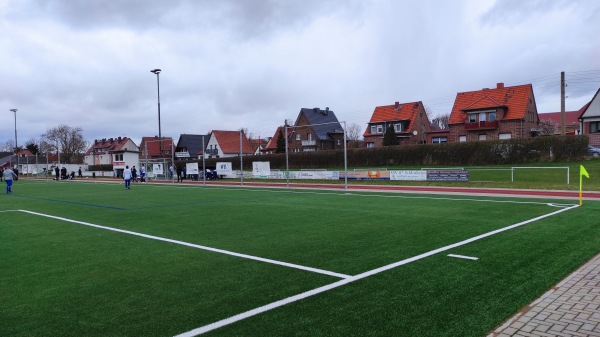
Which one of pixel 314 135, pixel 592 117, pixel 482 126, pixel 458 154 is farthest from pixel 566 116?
pixel 458 154

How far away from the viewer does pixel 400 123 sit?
6344 cm

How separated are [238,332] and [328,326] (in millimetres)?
919

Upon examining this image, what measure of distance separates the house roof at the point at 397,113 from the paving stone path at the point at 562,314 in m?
59.0

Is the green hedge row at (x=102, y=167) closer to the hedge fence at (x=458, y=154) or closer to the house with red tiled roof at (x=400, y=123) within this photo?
the hedge fence at (x=458, y=154)

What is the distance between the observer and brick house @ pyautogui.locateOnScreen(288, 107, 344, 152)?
69688 millimetres

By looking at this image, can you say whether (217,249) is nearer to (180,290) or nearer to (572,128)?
(180,290)

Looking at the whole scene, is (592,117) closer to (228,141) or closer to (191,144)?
(228,141)

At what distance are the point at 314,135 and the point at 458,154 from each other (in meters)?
33.7

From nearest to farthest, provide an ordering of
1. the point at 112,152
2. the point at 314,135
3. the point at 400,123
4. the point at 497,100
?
the point at 497,100, the point at 400,123, the point at 314,135, the point at 112,152

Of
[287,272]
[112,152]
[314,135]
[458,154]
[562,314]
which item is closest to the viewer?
[562,314]

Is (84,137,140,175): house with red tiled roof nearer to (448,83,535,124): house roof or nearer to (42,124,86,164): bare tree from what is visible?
(42,124,86,164): bare tree

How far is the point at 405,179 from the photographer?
27.7 m

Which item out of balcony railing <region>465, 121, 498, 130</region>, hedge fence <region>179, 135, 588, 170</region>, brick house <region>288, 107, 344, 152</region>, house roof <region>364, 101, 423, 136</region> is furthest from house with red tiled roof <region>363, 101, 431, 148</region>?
hedge fence <region>179, 135, 588, 170</region>

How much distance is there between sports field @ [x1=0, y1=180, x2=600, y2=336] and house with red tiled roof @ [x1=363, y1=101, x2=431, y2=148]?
51337mm
